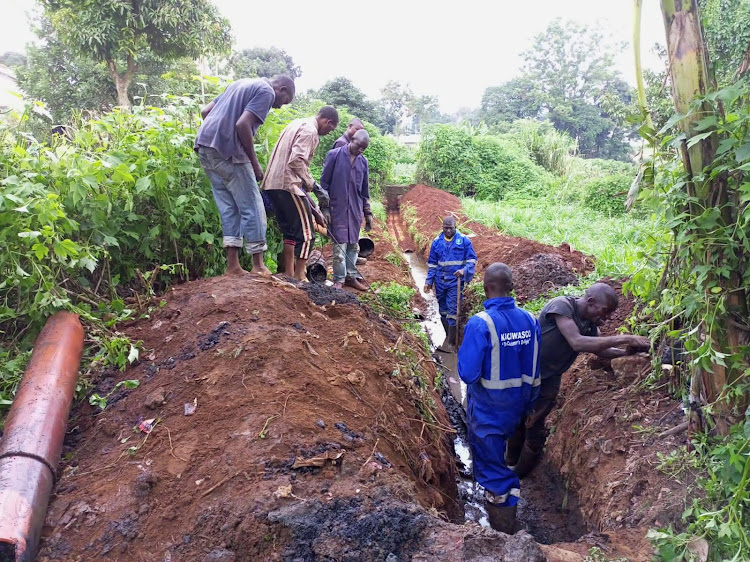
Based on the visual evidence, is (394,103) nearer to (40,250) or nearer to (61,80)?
(61,80)

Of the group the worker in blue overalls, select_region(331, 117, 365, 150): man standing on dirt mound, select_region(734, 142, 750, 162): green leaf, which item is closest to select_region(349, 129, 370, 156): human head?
select_region(331, 117, 365, 150): man standing on dirt mound

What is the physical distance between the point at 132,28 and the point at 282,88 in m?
11.7

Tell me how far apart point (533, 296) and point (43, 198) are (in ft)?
18.9

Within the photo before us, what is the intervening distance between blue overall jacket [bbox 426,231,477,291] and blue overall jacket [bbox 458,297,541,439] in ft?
10.8

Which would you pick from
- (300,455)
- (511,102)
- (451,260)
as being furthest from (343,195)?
(511,102)

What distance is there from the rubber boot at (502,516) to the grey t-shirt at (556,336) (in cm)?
103

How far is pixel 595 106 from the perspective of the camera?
47125 millimetres

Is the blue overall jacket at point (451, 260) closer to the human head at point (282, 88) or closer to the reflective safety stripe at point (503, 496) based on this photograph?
the human head at point (282, 88)

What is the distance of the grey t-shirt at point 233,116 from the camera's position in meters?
4.46

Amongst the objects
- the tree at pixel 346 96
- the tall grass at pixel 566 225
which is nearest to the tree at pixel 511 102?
the tree at pixel 346 96

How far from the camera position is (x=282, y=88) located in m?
4.77

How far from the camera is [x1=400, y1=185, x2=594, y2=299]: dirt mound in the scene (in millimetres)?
8016

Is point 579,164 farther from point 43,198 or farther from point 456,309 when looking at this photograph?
point 43,198

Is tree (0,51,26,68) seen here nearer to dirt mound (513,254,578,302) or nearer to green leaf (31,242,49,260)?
dirt mound (513,254,578,302)
